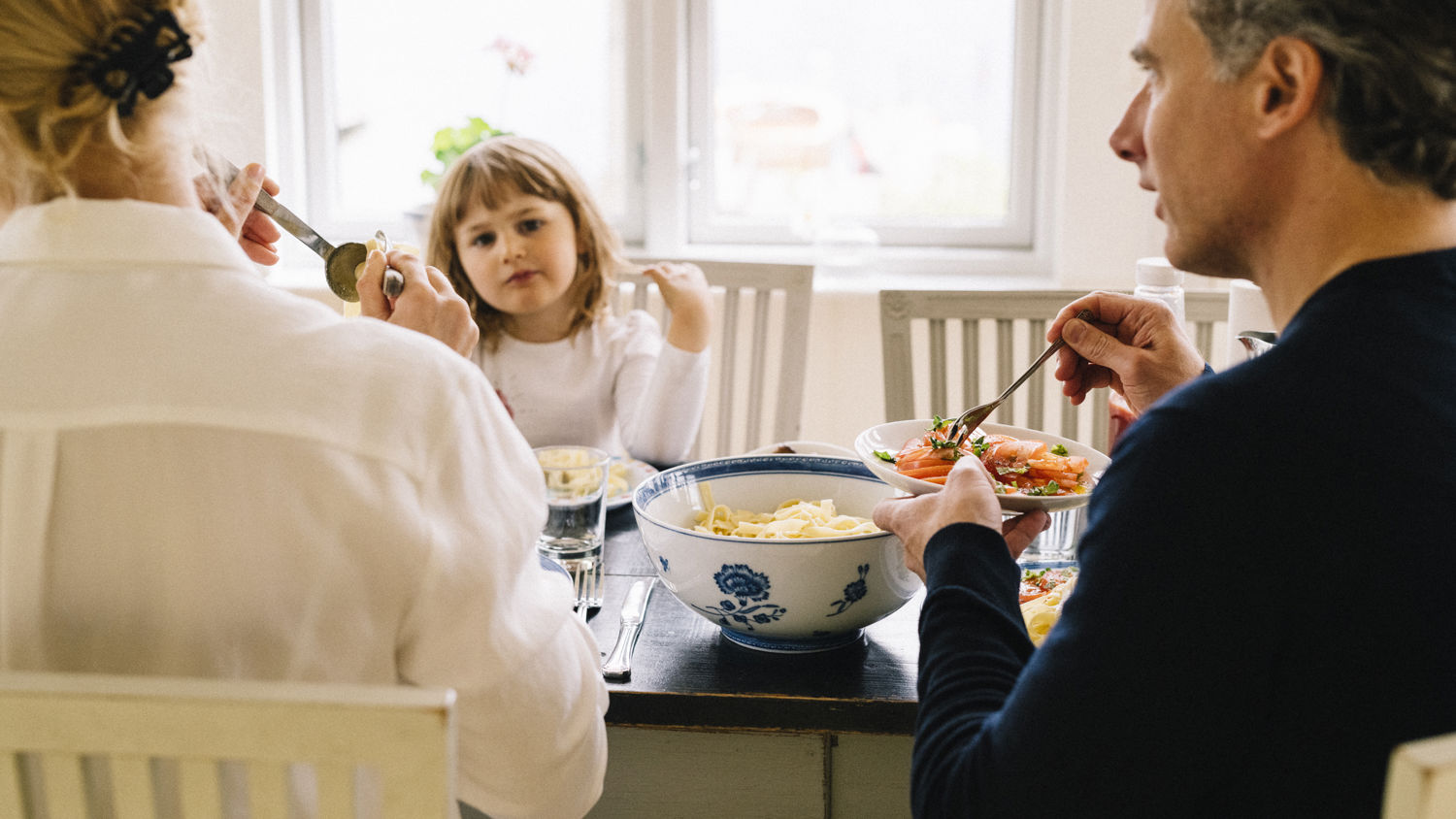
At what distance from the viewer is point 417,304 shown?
1142 mm

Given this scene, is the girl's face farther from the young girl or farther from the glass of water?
the glass of water

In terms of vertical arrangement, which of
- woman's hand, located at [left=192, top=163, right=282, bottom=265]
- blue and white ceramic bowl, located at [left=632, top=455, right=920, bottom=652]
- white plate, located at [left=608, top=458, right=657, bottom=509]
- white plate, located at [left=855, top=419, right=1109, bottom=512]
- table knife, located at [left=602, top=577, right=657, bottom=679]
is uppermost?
woman's hand, located at [left=192, top=163, right=282, bottom=265]

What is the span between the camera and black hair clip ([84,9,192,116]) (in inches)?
26.1

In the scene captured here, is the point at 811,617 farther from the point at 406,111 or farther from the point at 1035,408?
the point at 406,111

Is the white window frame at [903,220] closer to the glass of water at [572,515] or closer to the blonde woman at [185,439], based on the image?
the glass of water at [572,515]

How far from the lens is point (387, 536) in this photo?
2.23ft

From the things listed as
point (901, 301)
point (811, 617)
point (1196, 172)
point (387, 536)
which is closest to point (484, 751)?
point (387, 536)

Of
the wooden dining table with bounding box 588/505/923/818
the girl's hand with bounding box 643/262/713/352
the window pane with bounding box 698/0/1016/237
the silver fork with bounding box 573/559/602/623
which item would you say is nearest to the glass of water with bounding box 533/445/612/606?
the silver fork with bounding box 573/559/602/623

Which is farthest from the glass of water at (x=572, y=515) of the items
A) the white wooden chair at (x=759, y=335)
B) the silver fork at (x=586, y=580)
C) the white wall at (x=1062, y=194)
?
the white wall at (x=1062, y=194)

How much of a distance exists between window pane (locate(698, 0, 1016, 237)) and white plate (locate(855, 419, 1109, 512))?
183 centimetres

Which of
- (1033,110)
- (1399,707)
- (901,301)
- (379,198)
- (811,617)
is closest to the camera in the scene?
(1399,707)

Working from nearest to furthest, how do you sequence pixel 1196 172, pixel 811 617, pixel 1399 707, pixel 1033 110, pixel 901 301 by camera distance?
pixel 1399 707, pixel 1196 172, pixel 811 617, pixel 901 301, pixel 1033 110

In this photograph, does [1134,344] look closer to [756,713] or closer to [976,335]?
[756,713]

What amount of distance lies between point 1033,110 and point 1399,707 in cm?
261
